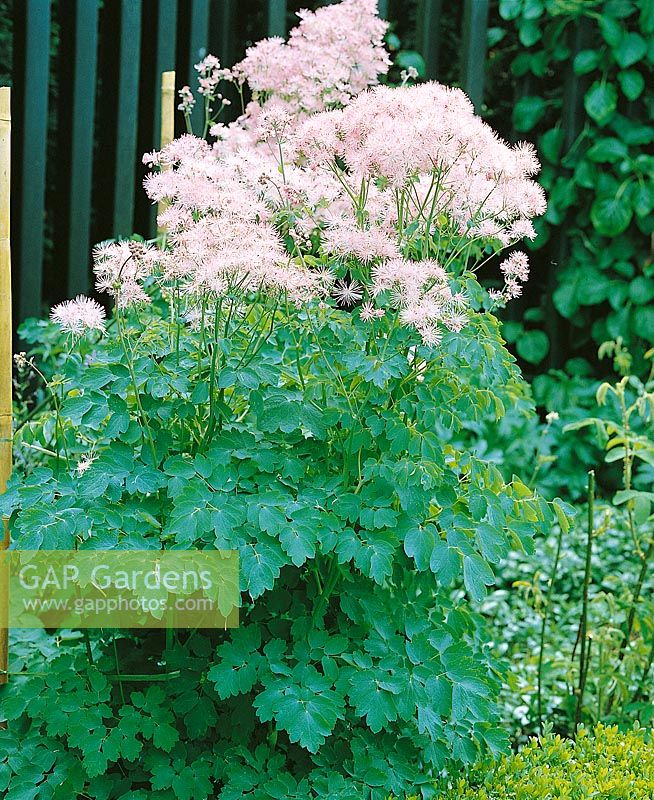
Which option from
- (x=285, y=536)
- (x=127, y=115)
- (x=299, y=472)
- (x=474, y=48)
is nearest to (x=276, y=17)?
(x=127, y=115)

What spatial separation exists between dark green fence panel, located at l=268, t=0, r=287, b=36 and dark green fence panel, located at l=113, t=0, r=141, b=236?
50 cm

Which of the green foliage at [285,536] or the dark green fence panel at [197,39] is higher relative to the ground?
the dark green fence panel at [197,39]

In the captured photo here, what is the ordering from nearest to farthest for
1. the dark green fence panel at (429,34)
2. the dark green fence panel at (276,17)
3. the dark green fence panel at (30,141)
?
the dark green fence panel at (30,141) → the dark green fence panel at (276,17) → the dark green fence panel at (429,34)

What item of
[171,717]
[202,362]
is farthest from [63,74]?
[171,717]

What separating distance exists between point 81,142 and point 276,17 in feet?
2.93

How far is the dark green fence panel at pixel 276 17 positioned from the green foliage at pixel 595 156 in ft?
3.64

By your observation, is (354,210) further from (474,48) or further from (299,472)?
(474,48)

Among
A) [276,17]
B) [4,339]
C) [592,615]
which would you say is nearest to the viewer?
[4,339]

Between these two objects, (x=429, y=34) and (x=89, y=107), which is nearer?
(x=89, y=107)

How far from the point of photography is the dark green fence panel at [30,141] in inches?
130

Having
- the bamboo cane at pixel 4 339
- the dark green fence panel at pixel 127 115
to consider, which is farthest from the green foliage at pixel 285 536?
the dark green fence panel at pixel 127 115

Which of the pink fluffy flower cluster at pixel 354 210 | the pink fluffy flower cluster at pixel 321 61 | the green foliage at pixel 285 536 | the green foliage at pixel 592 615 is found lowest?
the green foliage at pixel 592 615

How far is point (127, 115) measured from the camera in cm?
358

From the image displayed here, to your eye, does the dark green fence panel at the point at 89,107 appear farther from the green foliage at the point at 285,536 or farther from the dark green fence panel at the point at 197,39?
the green foliage at the point at 285,536
